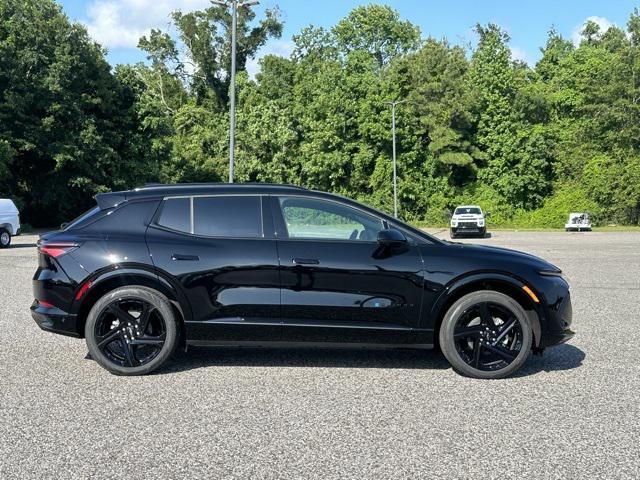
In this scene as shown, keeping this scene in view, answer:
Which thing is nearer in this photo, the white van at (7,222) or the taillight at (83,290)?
the taillight at (83,290)

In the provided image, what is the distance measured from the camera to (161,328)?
18.1 feet

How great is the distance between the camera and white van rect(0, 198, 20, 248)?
21.7 meters

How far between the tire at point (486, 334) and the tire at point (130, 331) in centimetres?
244

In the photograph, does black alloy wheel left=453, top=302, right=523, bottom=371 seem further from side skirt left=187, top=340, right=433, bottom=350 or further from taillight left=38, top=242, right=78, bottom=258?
taillight left=38, top=242, right=78, bottom=258

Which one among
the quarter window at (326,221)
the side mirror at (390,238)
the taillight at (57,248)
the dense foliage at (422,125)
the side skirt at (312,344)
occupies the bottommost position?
the side skirt at (312,344)

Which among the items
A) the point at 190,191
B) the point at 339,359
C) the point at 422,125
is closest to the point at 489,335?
the point at 339,359

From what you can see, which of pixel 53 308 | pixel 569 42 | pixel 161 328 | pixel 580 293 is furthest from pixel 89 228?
pixel 569 42

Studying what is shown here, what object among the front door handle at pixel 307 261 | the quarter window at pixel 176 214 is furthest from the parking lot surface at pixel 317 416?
the quarter window at pixel 176 214

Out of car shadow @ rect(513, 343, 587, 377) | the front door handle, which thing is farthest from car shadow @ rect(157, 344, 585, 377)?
the front door handle

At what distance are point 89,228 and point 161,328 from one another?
1114 millimetres

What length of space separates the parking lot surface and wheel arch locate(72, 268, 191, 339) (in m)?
0.57

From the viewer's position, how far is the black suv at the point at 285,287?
5.31 meters

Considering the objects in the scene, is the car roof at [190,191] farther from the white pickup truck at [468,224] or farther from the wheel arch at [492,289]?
the white pickup truck at [468,224]

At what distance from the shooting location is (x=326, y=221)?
217 inches
